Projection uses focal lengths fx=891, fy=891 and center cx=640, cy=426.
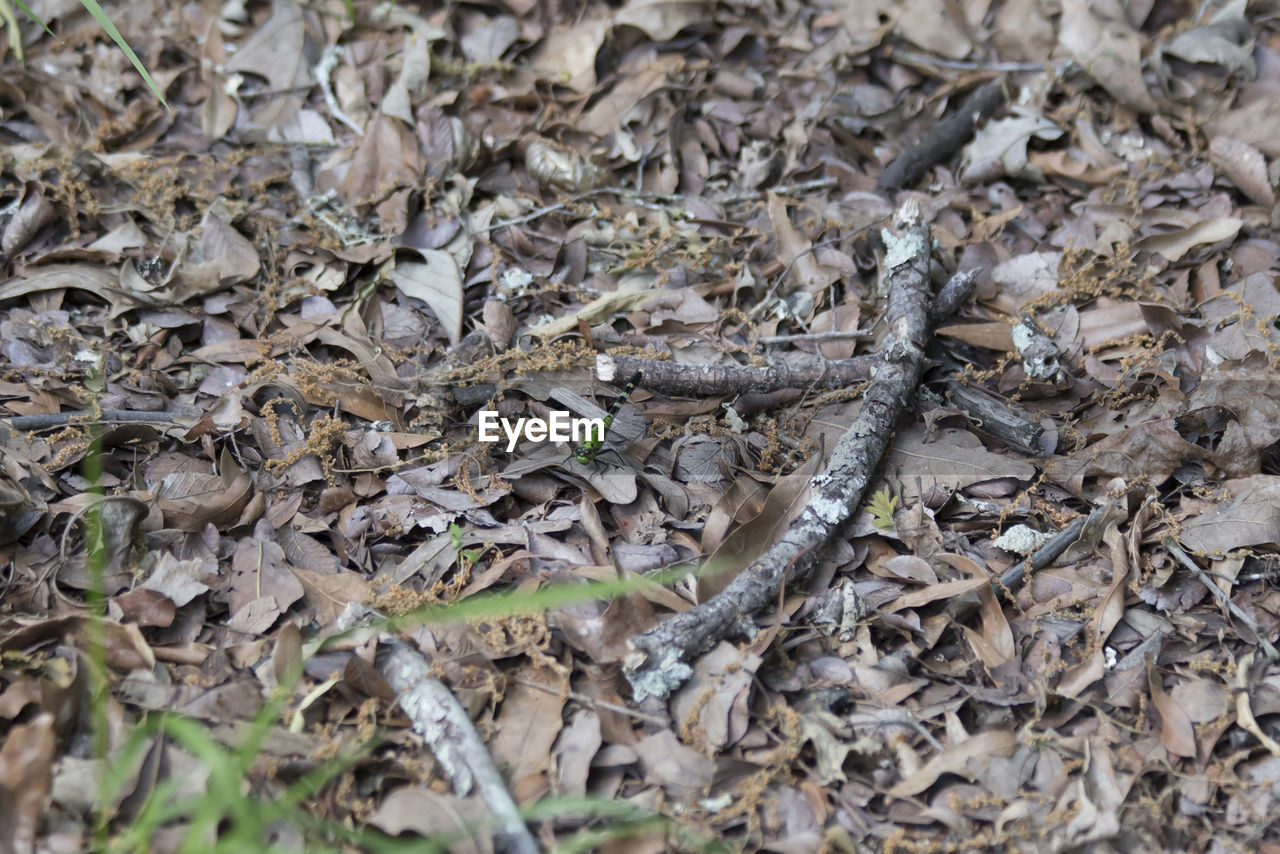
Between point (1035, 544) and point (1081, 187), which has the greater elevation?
point (1081, 187)

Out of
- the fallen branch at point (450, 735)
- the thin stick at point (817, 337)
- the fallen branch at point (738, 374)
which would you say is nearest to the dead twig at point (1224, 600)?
the fallen branch at point (738, 374)

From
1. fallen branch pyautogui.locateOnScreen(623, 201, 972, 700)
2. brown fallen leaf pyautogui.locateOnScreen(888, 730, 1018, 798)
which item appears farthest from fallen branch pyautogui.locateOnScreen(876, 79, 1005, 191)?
brown fallen leaf pyautogui.locateOnScreen(888, 730, 1018, 798)

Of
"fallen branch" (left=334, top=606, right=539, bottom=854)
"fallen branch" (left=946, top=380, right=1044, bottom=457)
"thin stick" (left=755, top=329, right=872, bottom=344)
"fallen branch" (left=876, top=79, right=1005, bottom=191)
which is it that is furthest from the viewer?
"fallen branch" (left=876, top=79, right=1005, bottom=191)

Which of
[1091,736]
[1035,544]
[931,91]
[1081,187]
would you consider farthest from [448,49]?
[1091,736]

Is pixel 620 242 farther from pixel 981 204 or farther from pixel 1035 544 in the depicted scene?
pixel 1035 544

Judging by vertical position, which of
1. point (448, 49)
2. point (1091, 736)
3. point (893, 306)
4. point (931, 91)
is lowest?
point (1091, 736)

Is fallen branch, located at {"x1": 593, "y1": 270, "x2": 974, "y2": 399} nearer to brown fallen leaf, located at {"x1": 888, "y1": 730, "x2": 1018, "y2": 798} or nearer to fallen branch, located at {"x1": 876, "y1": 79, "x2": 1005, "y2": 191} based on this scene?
fallen branch, located at {"x1": 876, "y1": 79, "x2": 1005, "y2": 191}

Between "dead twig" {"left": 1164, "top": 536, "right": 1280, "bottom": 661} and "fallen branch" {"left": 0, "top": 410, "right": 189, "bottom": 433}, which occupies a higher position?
"fallen branch" {"left": 0, "top": 410, "right": 189, "bottom": 433}
